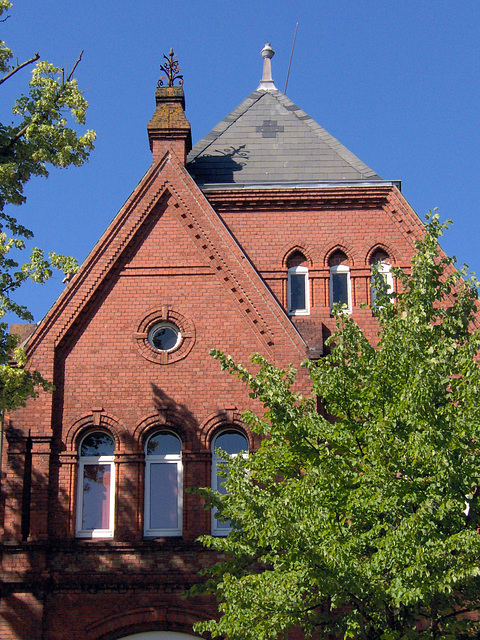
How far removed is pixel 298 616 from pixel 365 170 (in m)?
11.7

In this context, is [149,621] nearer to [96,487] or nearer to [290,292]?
[96,487]

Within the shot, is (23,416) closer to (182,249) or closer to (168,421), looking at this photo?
(168,421)

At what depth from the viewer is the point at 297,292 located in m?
20.6

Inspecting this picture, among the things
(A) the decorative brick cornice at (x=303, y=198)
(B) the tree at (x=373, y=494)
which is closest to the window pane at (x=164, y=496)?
(B) the tree at (x=373, y=494)

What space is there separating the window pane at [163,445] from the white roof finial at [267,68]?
35.6ft

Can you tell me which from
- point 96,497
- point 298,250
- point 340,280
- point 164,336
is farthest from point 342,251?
point 96,497

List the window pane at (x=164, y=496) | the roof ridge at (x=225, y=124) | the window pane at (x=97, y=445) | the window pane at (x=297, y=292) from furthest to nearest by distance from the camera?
the roof ridge at (x=225, y=124)
the window pane at (x=297, y=292)
the window pane at (x=97, y=445)
the window pane at (x=164, y=496)

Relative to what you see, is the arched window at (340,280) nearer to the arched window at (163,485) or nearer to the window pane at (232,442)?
the window pane at (232,442)

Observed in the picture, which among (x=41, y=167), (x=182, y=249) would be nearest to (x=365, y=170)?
(x=182, y=249)

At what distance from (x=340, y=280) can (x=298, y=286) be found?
36.5 inches

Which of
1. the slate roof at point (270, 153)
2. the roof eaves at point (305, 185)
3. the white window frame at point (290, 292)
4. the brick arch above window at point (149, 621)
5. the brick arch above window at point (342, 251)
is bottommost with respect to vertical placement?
the brick arch above window at point (149, 621)

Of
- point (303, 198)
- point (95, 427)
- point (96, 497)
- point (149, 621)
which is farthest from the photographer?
point (303, 198)

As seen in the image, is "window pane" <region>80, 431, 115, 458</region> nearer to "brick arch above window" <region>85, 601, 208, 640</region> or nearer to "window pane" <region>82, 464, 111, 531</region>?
"window pane" <region>82, 464, 111, 531</region>

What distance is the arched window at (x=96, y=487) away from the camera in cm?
1762
